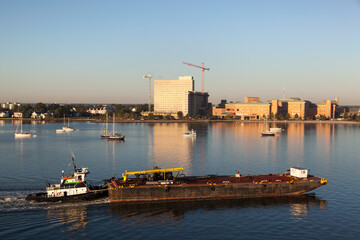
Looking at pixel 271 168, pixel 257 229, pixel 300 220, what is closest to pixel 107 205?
pixel 257 229

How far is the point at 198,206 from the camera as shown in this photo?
4366cm

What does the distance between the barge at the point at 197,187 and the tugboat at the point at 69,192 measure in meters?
2.48

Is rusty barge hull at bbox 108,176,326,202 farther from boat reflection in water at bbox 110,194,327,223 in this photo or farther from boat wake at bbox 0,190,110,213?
boat wake at bbox 0,190,110,213

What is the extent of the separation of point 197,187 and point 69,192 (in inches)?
680

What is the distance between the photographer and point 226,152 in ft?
302

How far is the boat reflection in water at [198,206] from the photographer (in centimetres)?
4016

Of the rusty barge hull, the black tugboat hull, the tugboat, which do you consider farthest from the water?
the rusty barge hull

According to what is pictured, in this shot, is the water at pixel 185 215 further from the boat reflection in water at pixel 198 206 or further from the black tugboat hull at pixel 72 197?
the black tugboat hull at pixel 72 197

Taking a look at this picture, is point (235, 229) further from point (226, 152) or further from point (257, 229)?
point (226, 152)

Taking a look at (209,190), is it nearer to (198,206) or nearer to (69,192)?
(198,206)

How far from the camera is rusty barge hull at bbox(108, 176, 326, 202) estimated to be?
146ft

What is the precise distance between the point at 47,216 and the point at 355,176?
5315 centimetres

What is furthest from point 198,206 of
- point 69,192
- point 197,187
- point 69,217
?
point 69,192

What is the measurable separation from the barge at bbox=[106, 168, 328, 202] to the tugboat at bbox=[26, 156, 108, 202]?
97.5 inches
